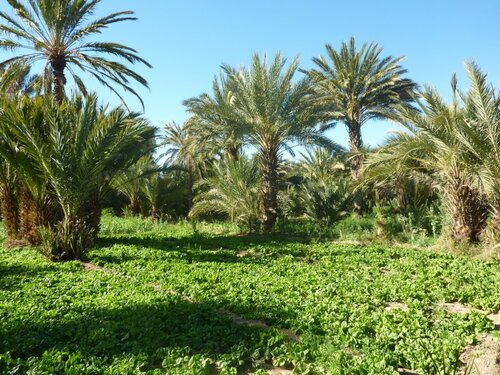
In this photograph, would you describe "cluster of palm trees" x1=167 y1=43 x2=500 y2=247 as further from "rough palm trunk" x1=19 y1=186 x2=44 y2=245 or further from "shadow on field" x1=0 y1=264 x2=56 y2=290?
"shadow on field" x1=0 y1=264 x2=56 y2=290

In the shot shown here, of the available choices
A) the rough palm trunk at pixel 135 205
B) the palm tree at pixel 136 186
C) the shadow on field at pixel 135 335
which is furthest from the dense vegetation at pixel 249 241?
the rough palm trunk at pixel 135 205

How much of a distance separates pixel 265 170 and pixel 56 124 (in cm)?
779

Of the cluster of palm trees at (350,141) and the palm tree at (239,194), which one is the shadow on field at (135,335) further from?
the palm tree at (239,194)

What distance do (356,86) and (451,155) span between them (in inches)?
355

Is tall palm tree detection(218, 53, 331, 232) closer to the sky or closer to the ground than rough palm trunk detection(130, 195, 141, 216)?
closer to the sky

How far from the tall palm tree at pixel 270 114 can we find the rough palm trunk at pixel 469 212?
5.20 meters

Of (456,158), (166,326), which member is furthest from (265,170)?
(166,326)

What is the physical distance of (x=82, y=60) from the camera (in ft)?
41.4

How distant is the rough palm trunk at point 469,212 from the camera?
32.7 feet

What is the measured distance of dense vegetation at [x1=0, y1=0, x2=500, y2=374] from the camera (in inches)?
154

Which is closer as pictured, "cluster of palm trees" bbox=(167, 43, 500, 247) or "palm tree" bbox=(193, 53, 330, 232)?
"cluster of palm trees" bbox=(167, 43, 500, 247)

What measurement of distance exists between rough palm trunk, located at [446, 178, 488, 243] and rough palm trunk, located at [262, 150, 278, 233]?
6.40 meters

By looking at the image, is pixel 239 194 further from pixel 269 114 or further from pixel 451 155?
pixel 451 155

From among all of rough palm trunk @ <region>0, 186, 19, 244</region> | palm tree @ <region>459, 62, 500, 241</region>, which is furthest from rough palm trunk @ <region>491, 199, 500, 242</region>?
rough palm trunk @ <region>0, 186, 19, 244</region>
